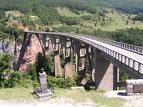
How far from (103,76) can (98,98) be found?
128ft

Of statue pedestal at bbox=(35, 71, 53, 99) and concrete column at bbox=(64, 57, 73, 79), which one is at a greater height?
statue pedestal at bbox=(35, 71, 53, 99)

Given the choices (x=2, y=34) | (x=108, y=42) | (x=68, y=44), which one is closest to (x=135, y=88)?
(x=108, y=42)

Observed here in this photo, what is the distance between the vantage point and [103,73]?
2638 inches

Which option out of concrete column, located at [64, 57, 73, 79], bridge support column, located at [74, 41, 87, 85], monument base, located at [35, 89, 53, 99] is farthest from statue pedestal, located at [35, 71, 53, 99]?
concrete column, located at [64, 57, 73, 79]

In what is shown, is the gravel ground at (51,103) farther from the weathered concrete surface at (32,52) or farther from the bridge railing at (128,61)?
the weathered concrete surface at (32,52)

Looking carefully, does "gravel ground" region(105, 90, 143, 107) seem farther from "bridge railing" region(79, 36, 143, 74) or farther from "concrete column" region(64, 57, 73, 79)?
"concrete column" region(64, 57, 73, 79)

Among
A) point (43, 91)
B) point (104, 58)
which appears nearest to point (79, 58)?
point (104, 58)

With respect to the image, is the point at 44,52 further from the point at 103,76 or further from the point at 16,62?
the point at 103,76

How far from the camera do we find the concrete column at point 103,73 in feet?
220

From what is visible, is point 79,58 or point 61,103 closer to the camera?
point 61,103

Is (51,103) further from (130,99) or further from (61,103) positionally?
(130,99)

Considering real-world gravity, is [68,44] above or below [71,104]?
below

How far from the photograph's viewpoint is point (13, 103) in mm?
27969

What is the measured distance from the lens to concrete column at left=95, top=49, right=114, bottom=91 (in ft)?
220
